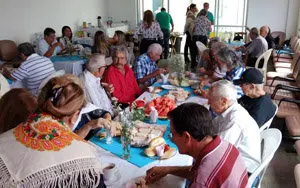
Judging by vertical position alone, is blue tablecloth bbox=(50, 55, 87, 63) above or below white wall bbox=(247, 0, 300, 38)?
below

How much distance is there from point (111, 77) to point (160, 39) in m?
4.05

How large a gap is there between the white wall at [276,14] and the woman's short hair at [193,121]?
859cm

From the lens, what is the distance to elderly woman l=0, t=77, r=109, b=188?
1200 mm

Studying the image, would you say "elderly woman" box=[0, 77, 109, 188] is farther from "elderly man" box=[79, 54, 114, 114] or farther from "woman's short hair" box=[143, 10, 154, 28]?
"woman's short hair" box=[143, 10, 154, 28]

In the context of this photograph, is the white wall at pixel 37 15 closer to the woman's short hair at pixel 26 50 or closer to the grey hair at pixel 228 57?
the woman's short hair at pixel 26 50

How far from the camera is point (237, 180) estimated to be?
4.40ft

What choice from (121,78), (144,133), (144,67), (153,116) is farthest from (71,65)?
(144,133)

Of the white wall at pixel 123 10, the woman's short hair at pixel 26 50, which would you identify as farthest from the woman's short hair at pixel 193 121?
the white wall at pixel 123 10

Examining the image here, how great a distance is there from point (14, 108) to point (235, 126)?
1399 millimetres

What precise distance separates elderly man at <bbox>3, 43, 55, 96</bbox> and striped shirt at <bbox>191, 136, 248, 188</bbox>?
2.93 m

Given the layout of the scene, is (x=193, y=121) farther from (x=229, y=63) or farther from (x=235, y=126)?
(x=229, y=63)

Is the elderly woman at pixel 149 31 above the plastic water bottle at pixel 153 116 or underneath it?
above

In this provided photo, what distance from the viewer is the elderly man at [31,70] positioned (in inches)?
145

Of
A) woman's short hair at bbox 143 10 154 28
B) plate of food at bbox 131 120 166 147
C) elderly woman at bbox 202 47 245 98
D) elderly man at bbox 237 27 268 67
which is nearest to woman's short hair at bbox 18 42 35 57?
plate of food at bbox 131 120 166 147
